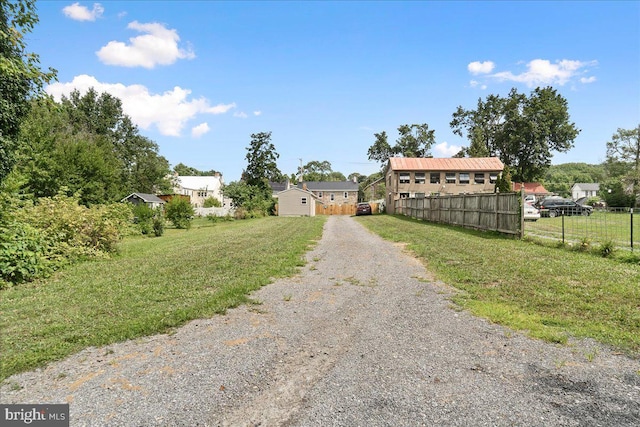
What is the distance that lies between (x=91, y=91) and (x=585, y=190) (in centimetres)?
11398

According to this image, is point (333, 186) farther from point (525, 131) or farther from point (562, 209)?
point (562, 209)

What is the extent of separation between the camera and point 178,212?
2531 cm

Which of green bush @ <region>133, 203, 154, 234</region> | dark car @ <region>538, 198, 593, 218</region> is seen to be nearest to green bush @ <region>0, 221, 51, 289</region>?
green bush @ <region>133, 203, 154, 234</region>

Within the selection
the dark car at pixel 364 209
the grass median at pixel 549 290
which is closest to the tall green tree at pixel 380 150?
the dark car at pixel 364 209

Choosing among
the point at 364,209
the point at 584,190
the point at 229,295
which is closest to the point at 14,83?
the point at 229,295

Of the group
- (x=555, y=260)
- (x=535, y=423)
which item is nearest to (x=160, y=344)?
(x=535, y=423)

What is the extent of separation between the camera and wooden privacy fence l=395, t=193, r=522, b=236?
13183 millimetres

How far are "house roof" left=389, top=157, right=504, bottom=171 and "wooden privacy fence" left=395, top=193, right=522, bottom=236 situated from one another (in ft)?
55.0

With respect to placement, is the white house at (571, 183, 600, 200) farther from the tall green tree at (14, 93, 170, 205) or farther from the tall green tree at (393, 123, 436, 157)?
the tall green tree at (14, 93, 170, 205)

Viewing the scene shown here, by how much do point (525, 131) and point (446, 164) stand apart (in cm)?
2085

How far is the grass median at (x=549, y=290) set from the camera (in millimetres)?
4254

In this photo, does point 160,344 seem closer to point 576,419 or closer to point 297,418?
point 297,418

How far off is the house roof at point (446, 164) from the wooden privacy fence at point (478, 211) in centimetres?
1675

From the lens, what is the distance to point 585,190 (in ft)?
320
